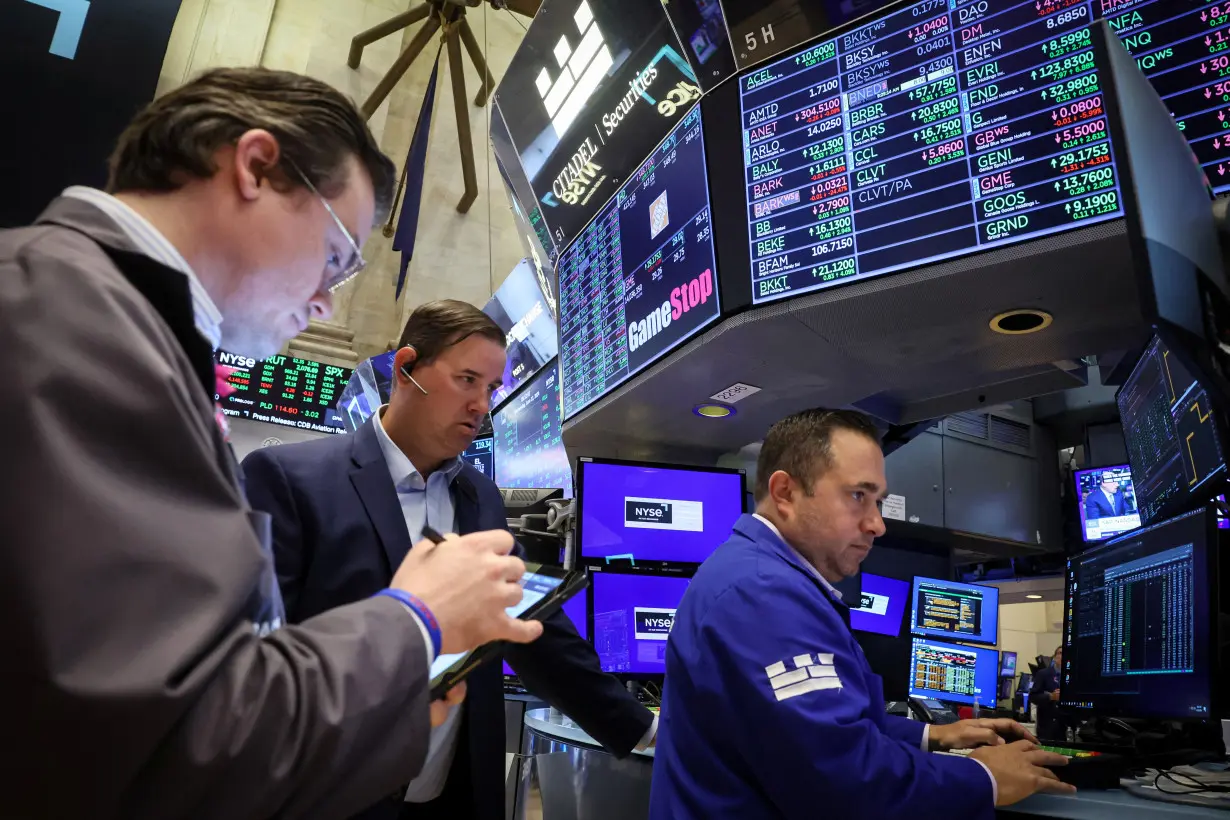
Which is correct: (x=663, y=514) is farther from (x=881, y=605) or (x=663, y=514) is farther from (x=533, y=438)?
(x=533, y=438)

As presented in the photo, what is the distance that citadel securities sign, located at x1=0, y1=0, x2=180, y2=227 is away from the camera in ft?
7.28

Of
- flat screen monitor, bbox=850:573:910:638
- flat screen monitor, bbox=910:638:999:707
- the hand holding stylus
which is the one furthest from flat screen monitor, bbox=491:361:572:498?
the hand holding stylus

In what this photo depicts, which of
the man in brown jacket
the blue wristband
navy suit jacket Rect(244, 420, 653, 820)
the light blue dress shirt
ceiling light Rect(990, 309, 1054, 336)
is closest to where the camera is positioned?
the man in brown jacket

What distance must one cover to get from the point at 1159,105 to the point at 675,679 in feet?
4.98

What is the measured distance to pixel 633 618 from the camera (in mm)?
3676

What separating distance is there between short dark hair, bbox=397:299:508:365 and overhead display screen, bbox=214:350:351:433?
25.1 ft

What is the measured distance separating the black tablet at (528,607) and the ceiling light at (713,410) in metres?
2.90

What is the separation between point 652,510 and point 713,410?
1.99 ft

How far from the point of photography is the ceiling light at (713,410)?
3983mm

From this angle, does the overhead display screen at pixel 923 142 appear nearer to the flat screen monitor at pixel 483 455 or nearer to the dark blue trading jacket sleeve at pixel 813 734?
the dark blue trading jacket sleeve at pixel 813 734

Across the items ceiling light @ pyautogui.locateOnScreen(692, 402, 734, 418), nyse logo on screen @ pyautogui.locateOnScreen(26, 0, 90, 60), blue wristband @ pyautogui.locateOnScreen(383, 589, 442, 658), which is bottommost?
blue wristband @ pyautogui.locateOnScreen(383, 589, 442, 658)

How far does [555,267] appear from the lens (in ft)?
16.4

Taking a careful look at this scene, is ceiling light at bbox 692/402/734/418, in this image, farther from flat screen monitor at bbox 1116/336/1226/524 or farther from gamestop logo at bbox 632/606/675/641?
flat screen monitor at bbox 1116/336/1226/524

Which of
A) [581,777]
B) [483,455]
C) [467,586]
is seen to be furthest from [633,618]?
[483,455]
